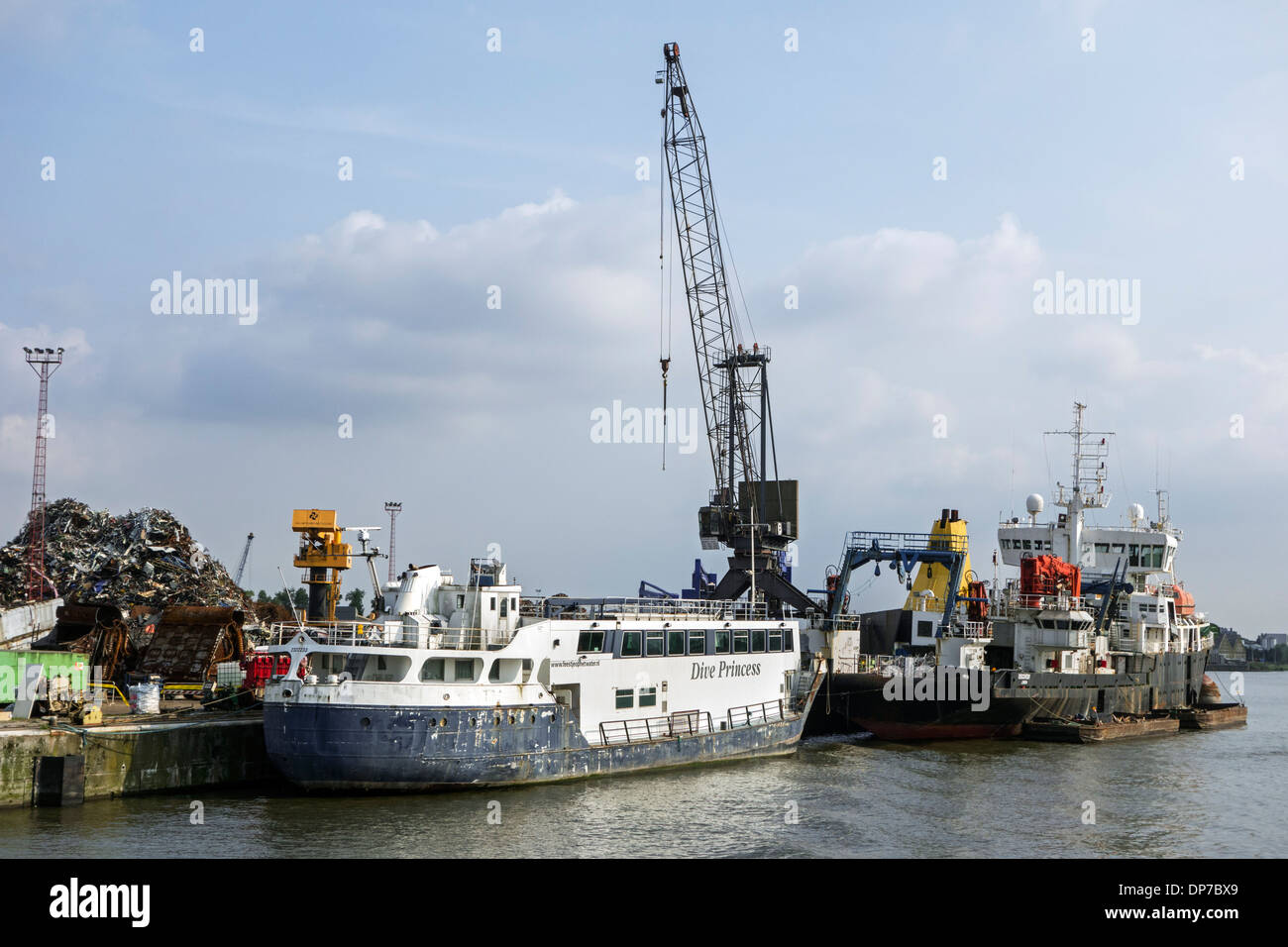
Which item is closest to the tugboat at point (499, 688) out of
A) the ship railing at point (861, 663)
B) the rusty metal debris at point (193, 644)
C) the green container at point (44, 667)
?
the rusty metal debris at point (193, 644)

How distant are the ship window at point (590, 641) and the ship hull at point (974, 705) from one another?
72.8ft

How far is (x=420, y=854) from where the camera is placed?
97.3 ft

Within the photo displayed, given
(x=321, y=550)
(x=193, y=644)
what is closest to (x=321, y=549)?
(x=321, y=550)

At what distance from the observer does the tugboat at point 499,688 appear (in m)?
36.0

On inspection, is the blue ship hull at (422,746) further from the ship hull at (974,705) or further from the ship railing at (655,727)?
the ship hull at (974,705)

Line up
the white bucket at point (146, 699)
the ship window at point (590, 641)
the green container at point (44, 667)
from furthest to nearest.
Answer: the ship window at point (590, 641)
the white bucket at point (146, 699)
the green container at point (44, 667)

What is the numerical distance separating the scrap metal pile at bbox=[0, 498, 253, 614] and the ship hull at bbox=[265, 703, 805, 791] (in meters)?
27.6

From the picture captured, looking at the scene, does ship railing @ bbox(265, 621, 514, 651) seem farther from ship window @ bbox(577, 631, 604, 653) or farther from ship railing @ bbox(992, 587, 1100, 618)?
ship railing @ bbox(992, 587, 1100, 618)

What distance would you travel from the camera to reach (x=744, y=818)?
3634 centimetres

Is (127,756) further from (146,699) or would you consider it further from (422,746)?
(422,746)

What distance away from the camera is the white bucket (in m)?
40.5

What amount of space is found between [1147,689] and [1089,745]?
13.1 m
